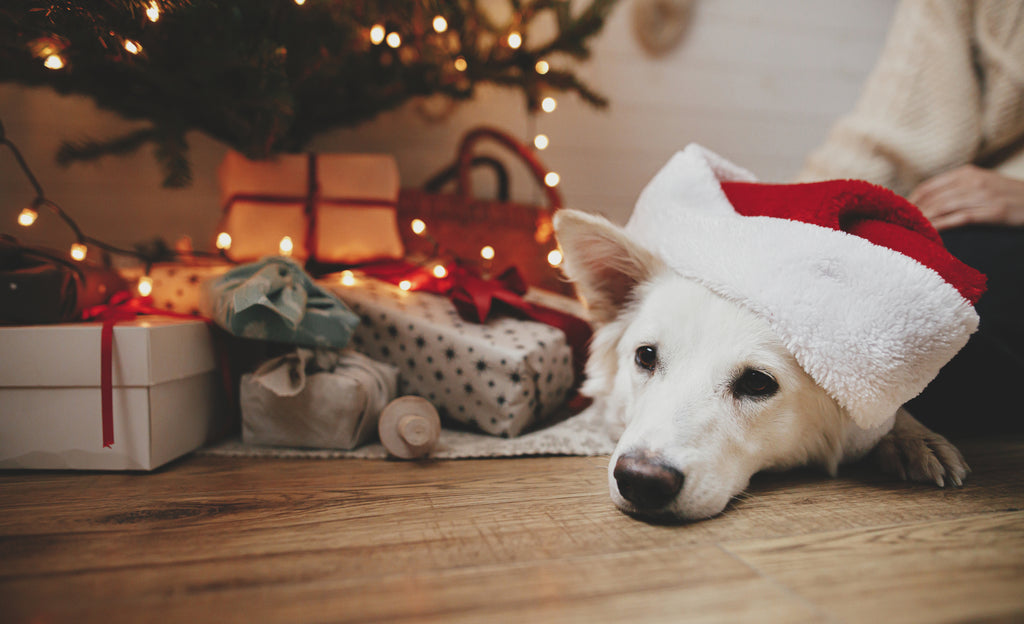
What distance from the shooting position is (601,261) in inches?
40.7

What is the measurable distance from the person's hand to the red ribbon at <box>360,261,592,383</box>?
89cm

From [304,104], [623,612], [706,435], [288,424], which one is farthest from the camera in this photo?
[304,104]

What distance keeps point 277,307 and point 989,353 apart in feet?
4.88

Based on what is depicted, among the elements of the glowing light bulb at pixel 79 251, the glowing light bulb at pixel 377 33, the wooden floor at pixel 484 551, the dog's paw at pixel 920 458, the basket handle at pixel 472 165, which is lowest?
the wooden floor at pixel 484 551

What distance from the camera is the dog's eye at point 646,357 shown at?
2.94ft

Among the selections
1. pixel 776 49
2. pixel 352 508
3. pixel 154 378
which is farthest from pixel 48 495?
pixel 776 49

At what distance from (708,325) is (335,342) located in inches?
28.8

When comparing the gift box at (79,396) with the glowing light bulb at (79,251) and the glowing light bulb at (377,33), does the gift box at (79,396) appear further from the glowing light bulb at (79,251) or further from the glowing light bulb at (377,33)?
the glowing light bulb at (377,33)

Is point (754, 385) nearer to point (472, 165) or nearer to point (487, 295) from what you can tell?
point (487, 295)

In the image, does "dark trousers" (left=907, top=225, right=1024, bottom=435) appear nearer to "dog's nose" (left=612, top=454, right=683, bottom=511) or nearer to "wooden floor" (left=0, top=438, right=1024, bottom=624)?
"wooden floor" (left=0, top=438, right=1024, bottom=624)

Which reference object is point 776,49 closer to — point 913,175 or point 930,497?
point 913,175

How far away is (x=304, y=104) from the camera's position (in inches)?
58.7

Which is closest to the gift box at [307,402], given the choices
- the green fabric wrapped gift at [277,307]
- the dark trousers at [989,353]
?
the green fabric wrapped gift at [277,307]

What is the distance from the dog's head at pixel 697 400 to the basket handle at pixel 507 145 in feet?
2.41
